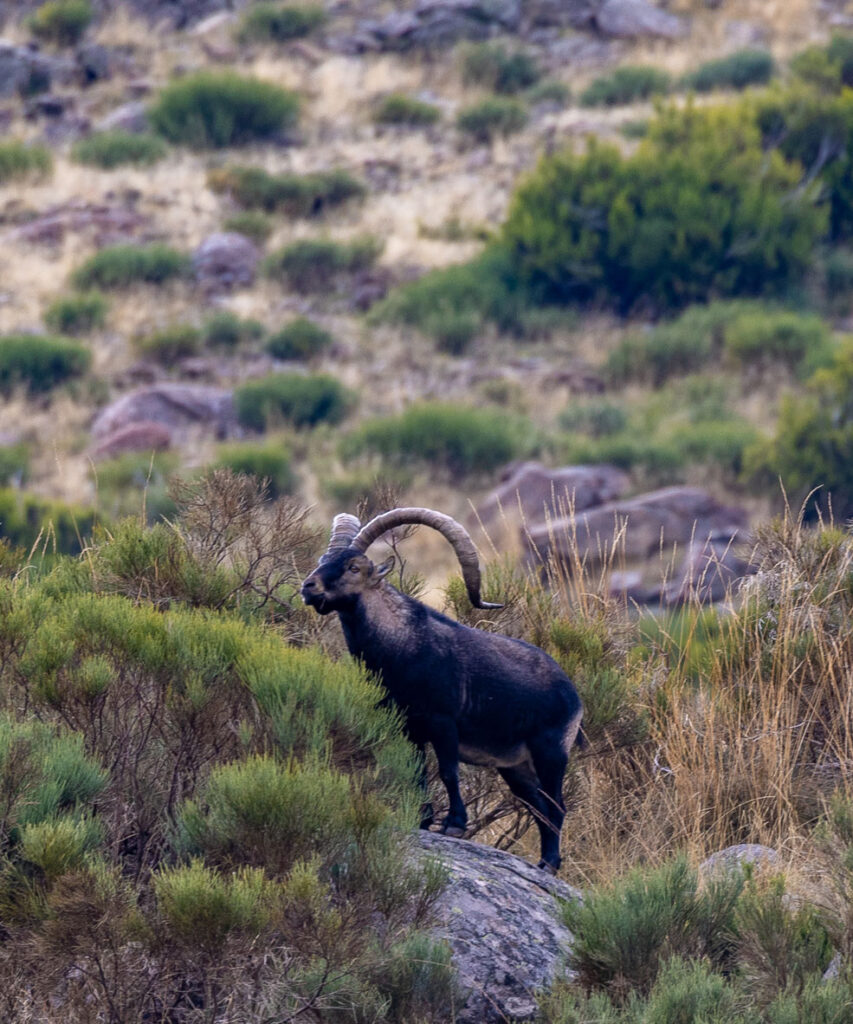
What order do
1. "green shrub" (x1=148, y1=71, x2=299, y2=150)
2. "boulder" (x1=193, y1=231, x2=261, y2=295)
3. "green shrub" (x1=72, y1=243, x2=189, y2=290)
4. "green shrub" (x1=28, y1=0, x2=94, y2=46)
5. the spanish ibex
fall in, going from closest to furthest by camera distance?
the spanish ibex → "green shrub" (x1=72, y1=243, x2=189, y2=290) → "boulder" (x1=193, y1=231, x2=261, y2=295) → "green shrub" (x1=148, y1=71, x2=299, y2=150) → "green shrub" (x1=28, y1=0, x2=94, y2=46)

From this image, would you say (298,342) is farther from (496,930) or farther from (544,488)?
(496,930)

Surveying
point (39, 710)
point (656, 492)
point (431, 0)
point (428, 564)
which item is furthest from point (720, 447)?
point (431, 0)

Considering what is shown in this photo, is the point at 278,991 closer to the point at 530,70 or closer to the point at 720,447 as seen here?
the point at 720,447

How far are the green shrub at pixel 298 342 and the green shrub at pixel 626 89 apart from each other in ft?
40.5

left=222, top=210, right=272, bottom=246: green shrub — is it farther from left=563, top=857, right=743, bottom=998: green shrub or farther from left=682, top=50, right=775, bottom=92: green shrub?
left=563, top=857, right=743, bottom=998: green shrub

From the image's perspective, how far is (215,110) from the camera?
31906 mm

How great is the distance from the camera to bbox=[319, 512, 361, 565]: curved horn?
566cm

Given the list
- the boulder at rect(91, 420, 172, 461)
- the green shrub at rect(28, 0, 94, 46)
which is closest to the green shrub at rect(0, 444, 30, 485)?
the boulder at rect(91, 420, 172, 461)

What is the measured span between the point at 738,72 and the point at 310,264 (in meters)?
12.5

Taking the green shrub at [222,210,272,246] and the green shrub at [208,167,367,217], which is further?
the green shrub at [208,167,367,217]

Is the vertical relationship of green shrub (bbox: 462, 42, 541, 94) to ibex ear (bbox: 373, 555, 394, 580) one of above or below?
below

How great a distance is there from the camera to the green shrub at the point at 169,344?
78.7 feet

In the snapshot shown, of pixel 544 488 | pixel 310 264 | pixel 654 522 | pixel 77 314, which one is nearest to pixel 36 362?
pixel 77 314

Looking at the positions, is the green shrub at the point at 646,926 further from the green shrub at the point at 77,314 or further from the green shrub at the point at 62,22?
the green shrub at the point at 62,22
